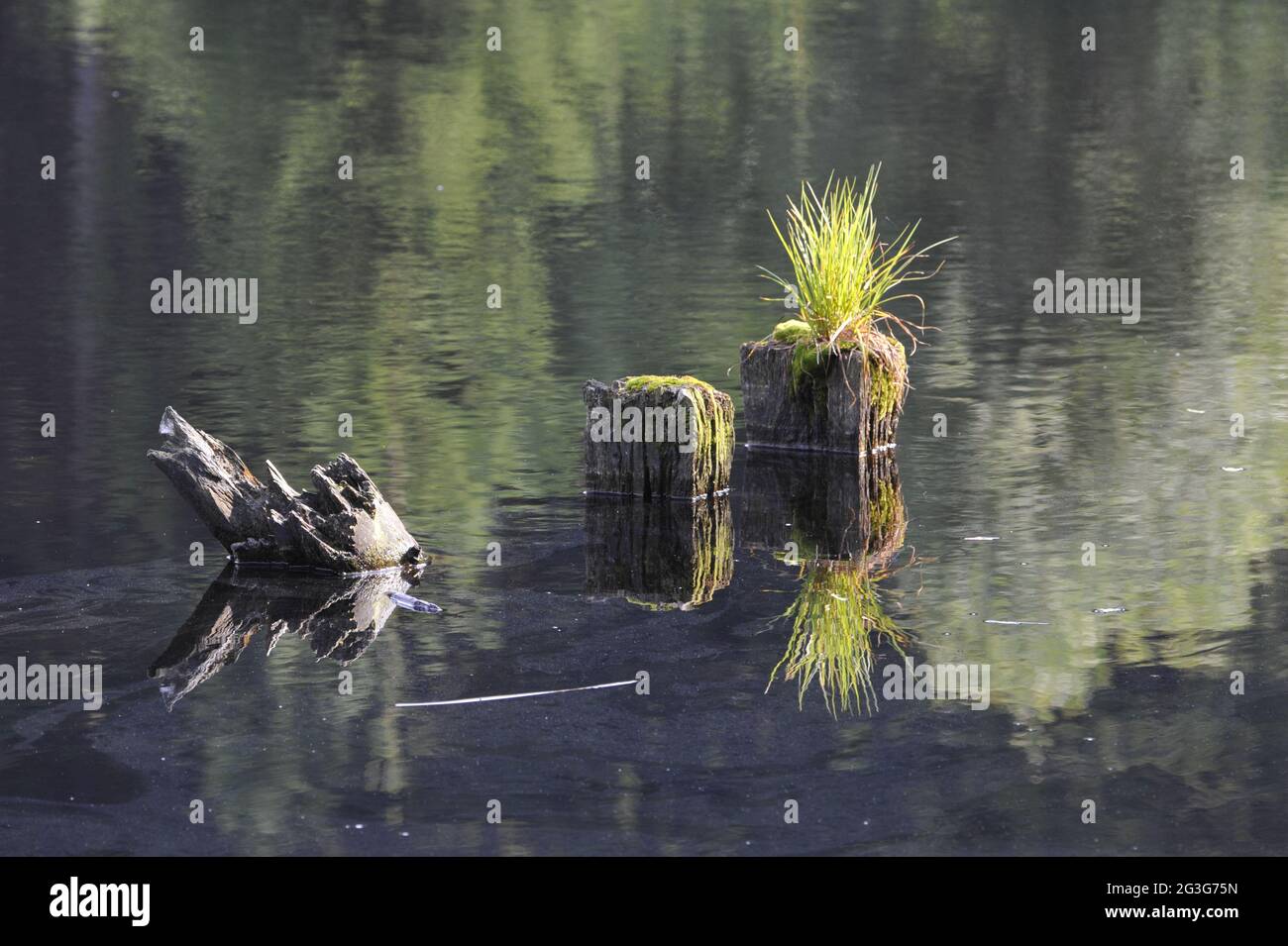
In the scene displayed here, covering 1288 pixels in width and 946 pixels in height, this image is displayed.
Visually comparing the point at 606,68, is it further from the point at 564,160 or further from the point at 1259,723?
the point at 1259,723

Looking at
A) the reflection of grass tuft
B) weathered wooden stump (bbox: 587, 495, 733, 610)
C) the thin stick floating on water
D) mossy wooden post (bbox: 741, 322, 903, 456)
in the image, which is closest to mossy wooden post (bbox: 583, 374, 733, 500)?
weathered wooden stump (bbox: 587, 495, 733, 610)

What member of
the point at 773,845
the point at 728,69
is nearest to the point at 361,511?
the point at 773,845

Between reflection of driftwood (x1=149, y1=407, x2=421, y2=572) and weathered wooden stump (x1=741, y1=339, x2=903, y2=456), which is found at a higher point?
weathered wooden stump (x1=741, y1=339, x2=903, y2=456)

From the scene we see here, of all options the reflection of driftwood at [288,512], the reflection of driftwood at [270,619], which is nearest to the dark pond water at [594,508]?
the reflection of driftwood at [270,619]

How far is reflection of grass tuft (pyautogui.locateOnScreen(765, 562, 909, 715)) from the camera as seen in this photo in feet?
→ 25.3

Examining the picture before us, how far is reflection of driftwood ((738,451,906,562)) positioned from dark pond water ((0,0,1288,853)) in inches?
2.8

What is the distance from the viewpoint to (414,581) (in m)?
9.10

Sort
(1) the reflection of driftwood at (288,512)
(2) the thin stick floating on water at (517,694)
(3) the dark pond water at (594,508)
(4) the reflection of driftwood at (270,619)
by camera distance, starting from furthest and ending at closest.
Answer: (1) the reflection of driftwood at (288,512) < (4) the reflection of driftwood at (270,619) < (2) the thin stick floating on water at (517,694) < (3) the dark pond water at (594,508)

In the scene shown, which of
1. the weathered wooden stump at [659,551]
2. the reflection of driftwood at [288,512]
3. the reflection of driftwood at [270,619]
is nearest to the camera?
the reflection of driftwood at [270,619]

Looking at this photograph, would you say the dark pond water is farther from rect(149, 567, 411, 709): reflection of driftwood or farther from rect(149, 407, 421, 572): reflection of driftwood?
rect(149, 407, 421, 572): reflection of driftwood

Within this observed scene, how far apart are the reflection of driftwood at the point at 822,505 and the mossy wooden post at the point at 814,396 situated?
0.11 metres

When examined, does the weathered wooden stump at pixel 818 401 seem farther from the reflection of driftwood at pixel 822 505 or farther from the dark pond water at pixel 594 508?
the dark pond water at pixel 594 508

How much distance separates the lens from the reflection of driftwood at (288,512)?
9.19m

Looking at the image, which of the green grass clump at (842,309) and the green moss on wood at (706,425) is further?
the green grass clump at (842,309)
